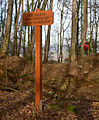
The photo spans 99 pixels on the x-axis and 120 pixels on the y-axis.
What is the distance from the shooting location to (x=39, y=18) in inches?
178

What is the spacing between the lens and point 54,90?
849 centimetres

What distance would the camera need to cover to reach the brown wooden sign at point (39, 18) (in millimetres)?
4402

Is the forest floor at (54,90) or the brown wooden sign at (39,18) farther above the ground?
the brown wooden sign at (39,18)

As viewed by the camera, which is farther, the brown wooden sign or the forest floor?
the forest floor

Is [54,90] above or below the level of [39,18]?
below

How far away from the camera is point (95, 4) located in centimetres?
1706

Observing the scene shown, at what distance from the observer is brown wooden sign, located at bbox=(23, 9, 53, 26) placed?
4.40 meters

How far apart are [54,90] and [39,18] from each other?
16.5ft

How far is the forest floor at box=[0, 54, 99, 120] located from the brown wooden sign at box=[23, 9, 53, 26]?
2.69 meters

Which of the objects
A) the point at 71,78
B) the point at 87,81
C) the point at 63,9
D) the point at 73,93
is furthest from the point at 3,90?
the point at 63,9

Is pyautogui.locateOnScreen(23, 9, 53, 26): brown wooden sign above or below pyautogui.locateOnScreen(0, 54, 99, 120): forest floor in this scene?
above

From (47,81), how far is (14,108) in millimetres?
4692

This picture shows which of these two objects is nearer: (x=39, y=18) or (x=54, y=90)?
(x=39, y=18)

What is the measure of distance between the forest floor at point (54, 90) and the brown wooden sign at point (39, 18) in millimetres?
2687
